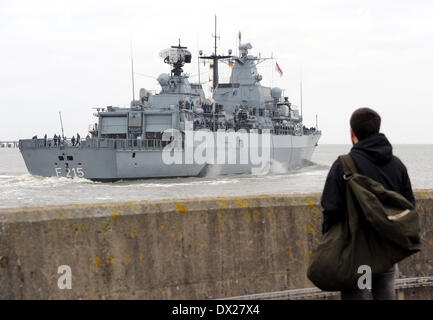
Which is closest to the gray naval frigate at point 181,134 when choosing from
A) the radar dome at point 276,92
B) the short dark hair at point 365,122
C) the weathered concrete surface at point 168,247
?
the radar dome at point 276,92

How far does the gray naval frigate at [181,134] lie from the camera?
3550 cm

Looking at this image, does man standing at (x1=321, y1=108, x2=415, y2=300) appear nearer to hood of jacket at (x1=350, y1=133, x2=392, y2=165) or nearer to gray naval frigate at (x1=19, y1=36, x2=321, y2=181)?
hood of jacket at (x1=350, y1=133, x2=392, y2=165)

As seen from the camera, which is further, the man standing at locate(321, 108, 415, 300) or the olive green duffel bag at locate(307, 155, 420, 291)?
the man standing at locate(321, 108, 415, 300)

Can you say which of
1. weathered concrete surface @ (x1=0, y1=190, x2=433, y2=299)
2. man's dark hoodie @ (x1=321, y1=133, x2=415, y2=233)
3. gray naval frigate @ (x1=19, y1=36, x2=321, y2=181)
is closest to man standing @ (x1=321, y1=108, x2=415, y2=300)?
man's dark hoodie @ (x1=321, y1=133, x2=415, y2=233)

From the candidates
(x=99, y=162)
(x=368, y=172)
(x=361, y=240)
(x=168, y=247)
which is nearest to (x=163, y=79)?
(x=99, y=162)

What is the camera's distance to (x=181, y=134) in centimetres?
3919

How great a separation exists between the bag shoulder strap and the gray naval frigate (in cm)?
3220

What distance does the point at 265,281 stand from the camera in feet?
15.3

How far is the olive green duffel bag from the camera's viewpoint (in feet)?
10.2

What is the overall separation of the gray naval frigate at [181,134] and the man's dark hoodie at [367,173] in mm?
32164

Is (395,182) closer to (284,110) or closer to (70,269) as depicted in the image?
(70,269)

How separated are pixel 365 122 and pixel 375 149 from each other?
7.4 inches
